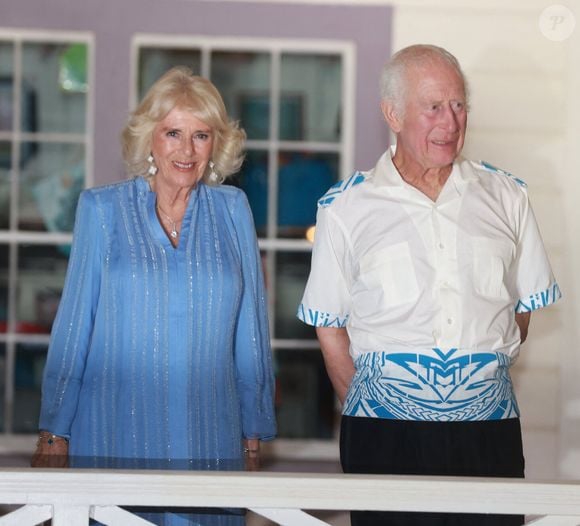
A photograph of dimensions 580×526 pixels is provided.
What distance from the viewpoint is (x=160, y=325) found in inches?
128

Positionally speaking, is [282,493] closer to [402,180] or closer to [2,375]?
[402,180]

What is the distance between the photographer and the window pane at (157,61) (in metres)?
5.17

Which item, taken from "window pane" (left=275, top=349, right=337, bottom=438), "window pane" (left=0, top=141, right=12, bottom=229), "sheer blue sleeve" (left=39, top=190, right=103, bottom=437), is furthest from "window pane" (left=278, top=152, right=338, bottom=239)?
"sheer blue sleeve" (left=39, top=190, right=103, bottom=437)

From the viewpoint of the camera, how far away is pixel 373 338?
3.03 metres

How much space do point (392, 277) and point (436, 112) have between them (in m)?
0.43

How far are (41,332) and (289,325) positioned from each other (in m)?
1.08

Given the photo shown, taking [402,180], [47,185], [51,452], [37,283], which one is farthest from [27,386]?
[402,180]

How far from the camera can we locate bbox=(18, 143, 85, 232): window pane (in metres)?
5.22

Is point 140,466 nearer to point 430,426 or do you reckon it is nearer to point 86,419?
point 86,419

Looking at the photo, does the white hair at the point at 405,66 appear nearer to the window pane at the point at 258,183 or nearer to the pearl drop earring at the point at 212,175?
the pearl drop earring at the point at 212,175

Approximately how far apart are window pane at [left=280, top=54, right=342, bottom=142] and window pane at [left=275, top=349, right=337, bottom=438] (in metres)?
0.97

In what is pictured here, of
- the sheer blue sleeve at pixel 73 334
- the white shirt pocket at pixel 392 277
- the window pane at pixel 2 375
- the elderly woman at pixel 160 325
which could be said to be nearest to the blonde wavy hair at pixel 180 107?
the elderly woman at pixel 160 325

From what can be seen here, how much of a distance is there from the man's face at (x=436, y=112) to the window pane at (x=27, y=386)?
2.71m

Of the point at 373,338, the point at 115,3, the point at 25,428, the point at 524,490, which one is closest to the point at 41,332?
the point at 25,428
